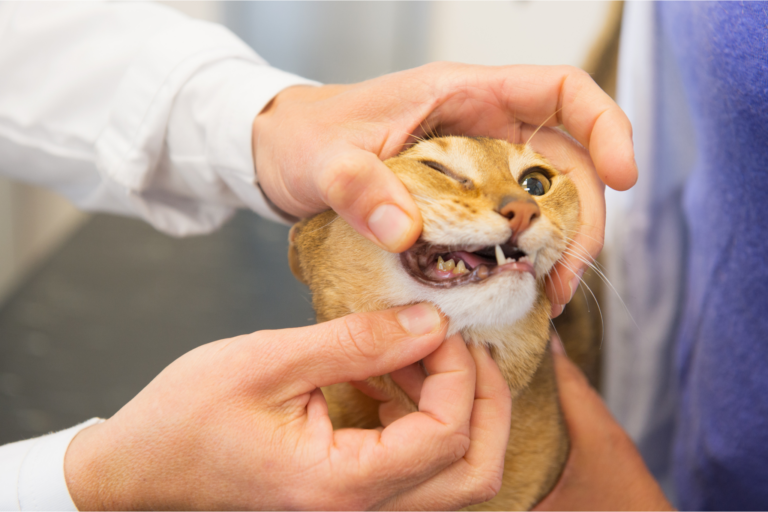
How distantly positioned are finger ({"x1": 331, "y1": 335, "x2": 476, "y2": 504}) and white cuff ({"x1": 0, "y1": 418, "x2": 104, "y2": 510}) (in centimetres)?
42

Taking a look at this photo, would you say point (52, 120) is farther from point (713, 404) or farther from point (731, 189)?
point (713, 404)

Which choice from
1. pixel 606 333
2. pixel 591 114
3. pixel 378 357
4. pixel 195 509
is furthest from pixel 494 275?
pixel 606 333

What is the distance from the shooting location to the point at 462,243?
77 centimetres

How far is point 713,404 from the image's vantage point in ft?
4.66

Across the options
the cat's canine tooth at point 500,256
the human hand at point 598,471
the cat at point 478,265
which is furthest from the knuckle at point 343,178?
the human hand at point 598,471

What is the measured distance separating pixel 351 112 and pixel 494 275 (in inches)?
16.7

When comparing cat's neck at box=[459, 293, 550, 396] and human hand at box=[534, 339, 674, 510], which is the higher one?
cat's neck at box=[459, 293, 550, 396]

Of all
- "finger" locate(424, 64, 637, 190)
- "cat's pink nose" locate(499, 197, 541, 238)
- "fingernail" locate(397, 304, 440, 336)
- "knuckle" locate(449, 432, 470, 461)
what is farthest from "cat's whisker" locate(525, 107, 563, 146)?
"knuckle" locate(449, 432, 470, 461)

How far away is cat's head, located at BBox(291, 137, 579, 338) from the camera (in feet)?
2.56

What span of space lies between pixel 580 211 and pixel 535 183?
99mm

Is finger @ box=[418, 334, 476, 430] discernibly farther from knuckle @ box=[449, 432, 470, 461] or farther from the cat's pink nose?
the cat's pink nose

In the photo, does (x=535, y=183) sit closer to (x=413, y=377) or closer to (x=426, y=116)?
(x=426, y=116)

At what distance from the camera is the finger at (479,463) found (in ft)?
2.89

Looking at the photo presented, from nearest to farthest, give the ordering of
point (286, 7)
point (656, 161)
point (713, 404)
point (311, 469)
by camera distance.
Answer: point (311, 469) → point (713, 404) → point (286, 7) → point (656, 161)
